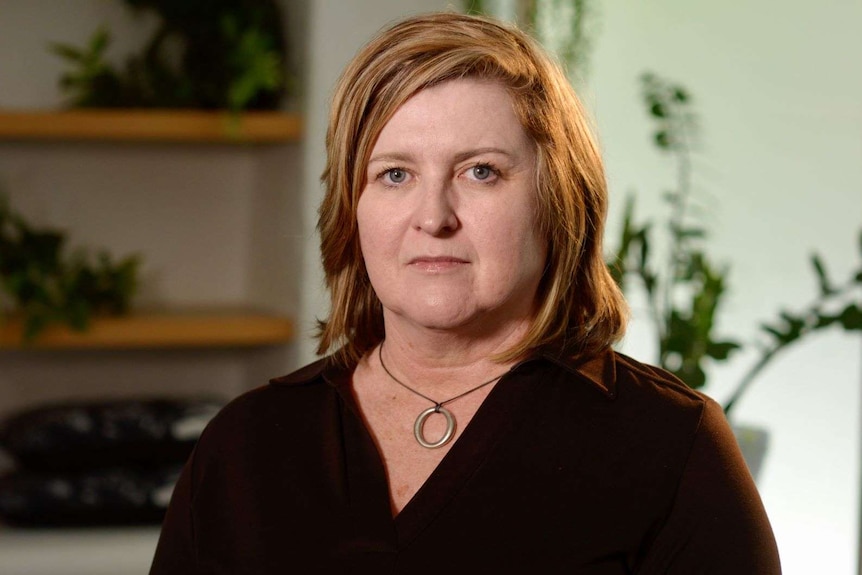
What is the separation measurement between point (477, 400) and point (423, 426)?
62mm

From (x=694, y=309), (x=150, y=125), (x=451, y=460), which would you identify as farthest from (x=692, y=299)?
(x=150, y=125)

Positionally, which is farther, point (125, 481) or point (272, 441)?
point (125, 481)

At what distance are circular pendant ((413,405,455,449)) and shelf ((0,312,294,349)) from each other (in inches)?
55.8

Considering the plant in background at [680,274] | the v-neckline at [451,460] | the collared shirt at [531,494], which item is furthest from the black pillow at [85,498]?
the v-neckline at [451,460]

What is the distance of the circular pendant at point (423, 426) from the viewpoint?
1.17 meters

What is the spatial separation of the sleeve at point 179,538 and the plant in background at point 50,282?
131cm

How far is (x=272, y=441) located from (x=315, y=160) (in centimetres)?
132

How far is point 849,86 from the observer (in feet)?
7.59

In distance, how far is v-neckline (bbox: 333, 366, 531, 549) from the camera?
1110 millimetres

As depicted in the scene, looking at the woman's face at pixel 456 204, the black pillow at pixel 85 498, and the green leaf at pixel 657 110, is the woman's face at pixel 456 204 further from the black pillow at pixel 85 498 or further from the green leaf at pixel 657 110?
the black pillow at pixel 85 498

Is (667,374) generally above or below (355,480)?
above

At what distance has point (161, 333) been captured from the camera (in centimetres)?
256

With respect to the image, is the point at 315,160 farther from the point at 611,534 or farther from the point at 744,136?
the point at 611,534

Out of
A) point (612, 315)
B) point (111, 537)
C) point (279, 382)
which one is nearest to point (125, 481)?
point (111, 537)
